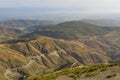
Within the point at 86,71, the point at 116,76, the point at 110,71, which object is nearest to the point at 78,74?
the point at 86,71

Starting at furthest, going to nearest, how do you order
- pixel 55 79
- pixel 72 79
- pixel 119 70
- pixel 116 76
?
pixel 55 79 < pixel 72 79 < pixel 119 70 < pixel 116 76

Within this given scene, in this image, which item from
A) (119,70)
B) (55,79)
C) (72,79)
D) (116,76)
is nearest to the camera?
(116,76)

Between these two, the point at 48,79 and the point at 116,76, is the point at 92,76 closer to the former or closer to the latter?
the point at 116,76

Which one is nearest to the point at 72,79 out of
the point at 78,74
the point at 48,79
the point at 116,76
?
the point at 78,74

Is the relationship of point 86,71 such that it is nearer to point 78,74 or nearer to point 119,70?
point 78,74

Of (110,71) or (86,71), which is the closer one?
(110,71)

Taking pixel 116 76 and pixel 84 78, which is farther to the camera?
pixel 84 78

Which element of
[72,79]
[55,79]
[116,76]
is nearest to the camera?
[116,76]

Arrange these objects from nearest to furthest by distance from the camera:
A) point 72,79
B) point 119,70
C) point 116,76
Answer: point 116,76 → point 119,70 → point 72,79
